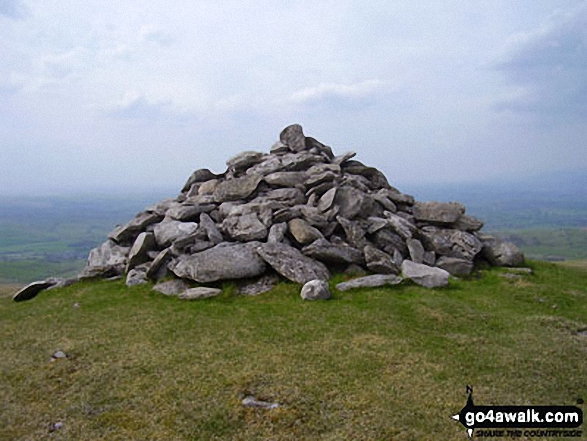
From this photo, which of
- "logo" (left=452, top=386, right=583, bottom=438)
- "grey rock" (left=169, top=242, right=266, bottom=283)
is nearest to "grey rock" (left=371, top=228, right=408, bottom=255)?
"grey rock" (left=169, top=242, right=266, bottom=283)

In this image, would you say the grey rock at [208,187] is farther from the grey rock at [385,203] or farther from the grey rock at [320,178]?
the grey rock at [385,203]

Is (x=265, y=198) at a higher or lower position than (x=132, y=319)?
higher

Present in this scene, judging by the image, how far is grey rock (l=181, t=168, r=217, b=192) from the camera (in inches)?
1428

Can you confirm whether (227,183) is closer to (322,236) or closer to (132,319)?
(322,236)

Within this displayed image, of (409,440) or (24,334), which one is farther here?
(24,334)

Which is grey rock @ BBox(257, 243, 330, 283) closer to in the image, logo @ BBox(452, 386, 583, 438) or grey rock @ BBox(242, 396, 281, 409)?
grey rock @ BBox(242, 396, 281, 409)

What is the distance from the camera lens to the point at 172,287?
2380cm

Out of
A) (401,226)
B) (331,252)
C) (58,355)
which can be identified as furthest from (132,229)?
(401,226)

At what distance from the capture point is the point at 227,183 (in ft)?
103

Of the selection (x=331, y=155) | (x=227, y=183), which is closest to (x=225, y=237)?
(x=227, y=183)

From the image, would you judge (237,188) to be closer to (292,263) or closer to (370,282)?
(292,263)

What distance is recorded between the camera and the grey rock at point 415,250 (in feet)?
84.2

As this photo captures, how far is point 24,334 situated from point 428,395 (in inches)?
652

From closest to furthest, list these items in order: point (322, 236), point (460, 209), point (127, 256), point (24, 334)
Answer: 1. point (24, 334)
2. point (322, 236)
3. point (127, 256)
4. point (460, 209)
